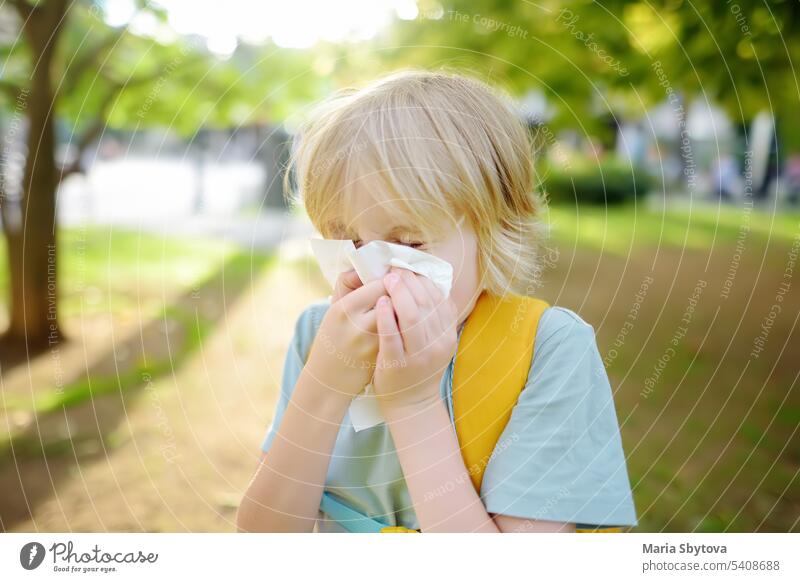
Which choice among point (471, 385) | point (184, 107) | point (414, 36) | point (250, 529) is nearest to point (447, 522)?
point (471, 385)

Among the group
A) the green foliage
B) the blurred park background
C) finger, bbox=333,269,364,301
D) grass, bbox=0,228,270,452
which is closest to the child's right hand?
finger, bbox=333,269,364,301

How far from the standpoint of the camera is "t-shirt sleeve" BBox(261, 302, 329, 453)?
3.79ft

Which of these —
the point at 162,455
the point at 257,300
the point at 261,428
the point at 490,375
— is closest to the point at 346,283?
the point at 490,375

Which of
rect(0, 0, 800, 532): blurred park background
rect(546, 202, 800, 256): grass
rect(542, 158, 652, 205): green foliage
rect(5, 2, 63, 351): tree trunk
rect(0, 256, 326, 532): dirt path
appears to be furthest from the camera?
rect(542, 158, 652, 205): green foliage

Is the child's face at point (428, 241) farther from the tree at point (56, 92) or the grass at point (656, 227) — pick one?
the grass at point (656, 227)

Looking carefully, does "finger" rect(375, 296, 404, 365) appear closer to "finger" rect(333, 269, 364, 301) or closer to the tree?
"finger" rect(333, 269, 364, 301)

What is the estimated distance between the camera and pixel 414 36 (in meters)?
3.17

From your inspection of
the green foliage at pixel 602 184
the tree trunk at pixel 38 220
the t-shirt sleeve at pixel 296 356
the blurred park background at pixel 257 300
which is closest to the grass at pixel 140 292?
the blurred park background at pixel 257 300

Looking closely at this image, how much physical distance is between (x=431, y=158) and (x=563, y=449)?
430 millimetres

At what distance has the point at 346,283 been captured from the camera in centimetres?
102

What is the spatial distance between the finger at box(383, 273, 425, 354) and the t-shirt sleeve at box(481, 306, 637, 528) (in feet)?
0.56
